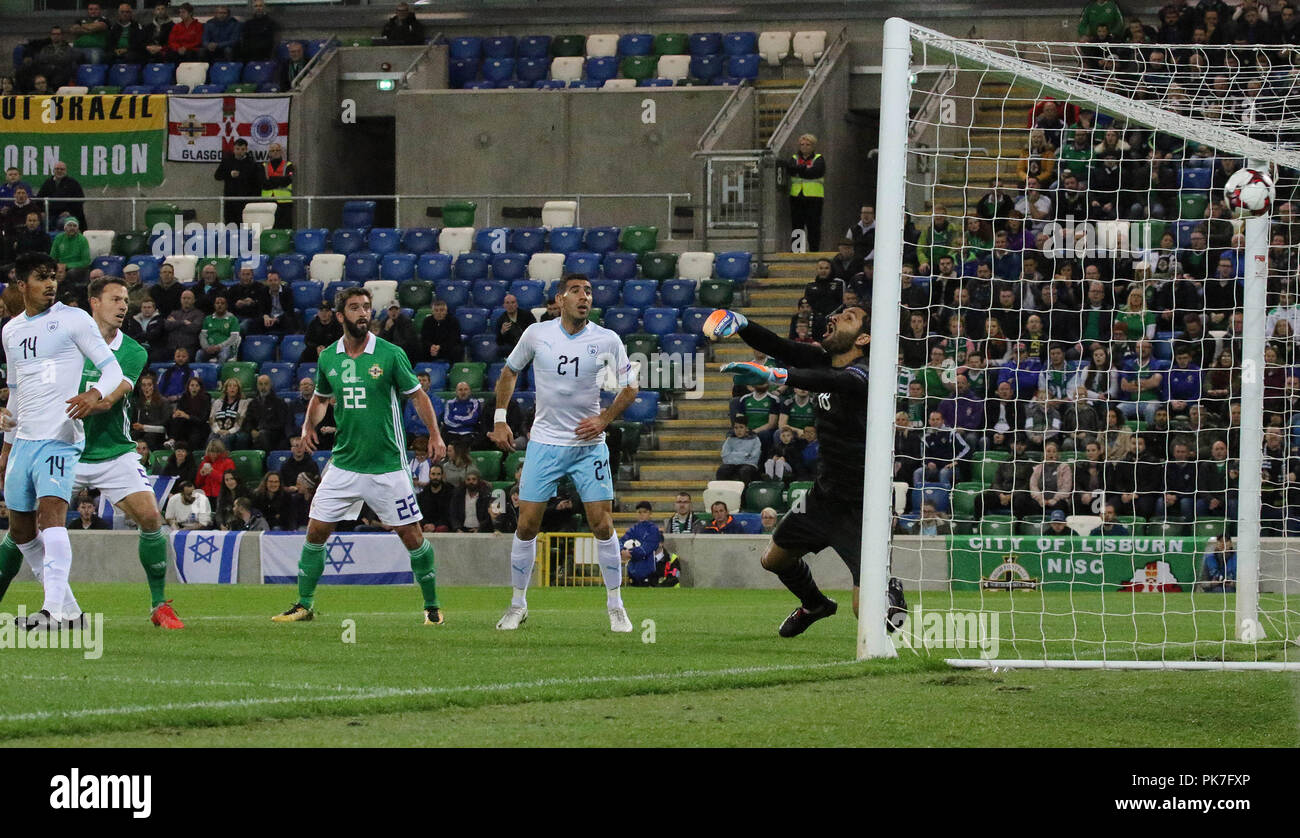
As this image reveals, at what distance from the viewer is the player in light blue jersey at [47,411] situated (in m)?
11.3

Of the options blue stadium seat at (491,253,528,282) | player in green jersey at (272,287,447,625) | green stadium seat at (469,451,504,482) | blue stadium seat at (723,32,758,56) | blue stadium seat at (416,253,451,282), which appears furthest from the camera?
blue stadium seat at (723,32,758,56)

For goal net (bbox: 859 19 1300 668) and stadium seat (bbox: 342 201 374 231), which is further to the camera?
stadium seat (bbox: 342 201 374 231)

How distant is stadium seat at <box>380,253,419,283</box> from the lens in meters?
28.8

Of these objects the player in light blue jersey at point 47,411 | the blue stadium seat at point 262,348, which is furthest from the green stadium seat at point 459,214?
the player in light blue jersey at point 47,411

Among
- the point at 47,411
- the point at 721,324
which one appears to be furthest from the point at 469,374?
the point at 721,324

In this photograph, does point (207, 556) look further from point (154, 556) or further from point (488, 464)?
point (154, 556)

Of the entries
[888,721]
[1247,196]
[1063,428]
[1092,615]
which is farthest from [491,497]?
[888,721]

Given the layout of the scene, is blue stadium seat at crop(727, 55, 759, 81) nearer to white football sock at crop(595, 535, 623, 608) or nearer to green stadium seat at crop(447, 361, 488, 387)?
green stadium seat at crop(447, 361, 488, 387)

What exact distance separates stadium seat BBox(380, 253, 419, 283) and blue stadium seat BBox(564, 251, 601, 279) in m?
2.63

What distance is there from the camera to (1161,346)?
824 inches

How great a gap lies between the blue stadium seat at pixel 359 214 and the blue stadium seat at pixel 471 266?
12.2 feet

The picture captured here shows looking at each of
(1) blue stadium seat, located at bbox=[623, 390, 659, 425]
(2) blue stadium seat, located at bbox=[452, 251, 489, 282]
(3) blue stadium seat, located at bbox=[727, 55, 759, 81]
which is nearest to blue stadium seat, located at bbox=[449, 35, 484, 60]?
(3) blue stadium seat, located at bbox=[727, 55, 759, 81]

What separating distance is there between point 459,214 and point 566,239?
107 inches

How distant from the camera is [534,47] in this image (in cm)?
3359
